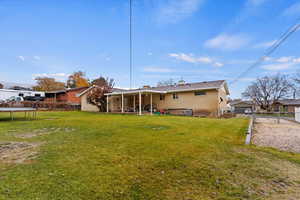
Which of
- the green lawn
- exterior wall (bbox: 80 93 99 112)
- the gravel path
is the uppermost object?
exterior wall (bbox: 80 93 99 112)

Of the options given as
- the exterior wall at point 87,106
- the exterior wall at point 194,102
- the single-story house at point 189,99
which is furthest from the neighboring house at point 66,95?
the exterior wall at point 194,102

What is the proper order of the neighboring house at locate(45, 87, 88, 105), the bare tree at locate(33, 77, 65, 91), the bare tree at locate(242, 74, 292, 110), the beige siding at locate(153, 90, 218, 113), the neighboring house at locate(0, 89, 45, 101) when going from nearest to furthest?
the beige siding at locate(153, 90, 218, 113), the neighboring house at locate(0, 89, 45, 101), the neighboring house at locate(45, 87, 88, 105), the bare tree at locate(242, 74, 292, 110), the bare tree at locate(33, 77, 65, 91)

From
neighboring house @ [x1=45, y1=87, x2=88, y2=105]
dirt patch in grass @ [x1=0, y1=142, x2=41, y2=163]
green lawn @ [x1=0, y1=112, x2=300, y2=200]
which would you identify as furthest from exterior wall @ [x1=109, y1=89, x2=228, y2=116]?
neighboring house @ [x1=45, y1=87, x2=88, y2=105]

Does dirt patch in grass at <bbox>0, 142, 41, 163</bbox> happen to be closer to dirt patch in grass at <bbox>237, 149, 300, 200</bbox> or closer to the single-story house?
dirt patch in grass at <bbox>237, 149, 300, 200</bbox>

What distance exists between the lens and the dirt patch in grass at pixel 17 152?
2898mm

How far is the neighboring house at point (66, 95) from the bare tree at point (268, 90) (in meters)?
41.4

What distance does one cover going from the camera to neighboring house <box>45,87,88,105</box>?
26.5 m

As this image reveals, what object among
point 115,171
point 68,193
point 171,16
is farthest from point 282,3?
point 68,193

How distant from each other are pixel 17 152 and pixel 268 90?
4716 cm

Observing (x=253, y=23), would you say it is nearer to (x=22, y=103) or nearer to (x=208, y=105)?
(x=208, y=105)

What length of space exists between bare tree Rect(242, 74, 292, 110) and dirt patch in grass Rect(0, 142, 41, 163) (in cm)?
4615

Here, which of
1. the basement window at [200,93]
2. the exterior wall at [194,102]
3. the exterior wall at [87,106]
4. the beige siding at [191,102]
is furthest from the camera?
the exterior wall at [87,106]

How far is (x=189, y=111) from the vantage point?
50.6 feet

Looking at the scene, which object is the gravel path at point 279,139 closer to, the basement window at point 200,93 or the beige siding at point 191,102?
the beige siding at point 191,102
